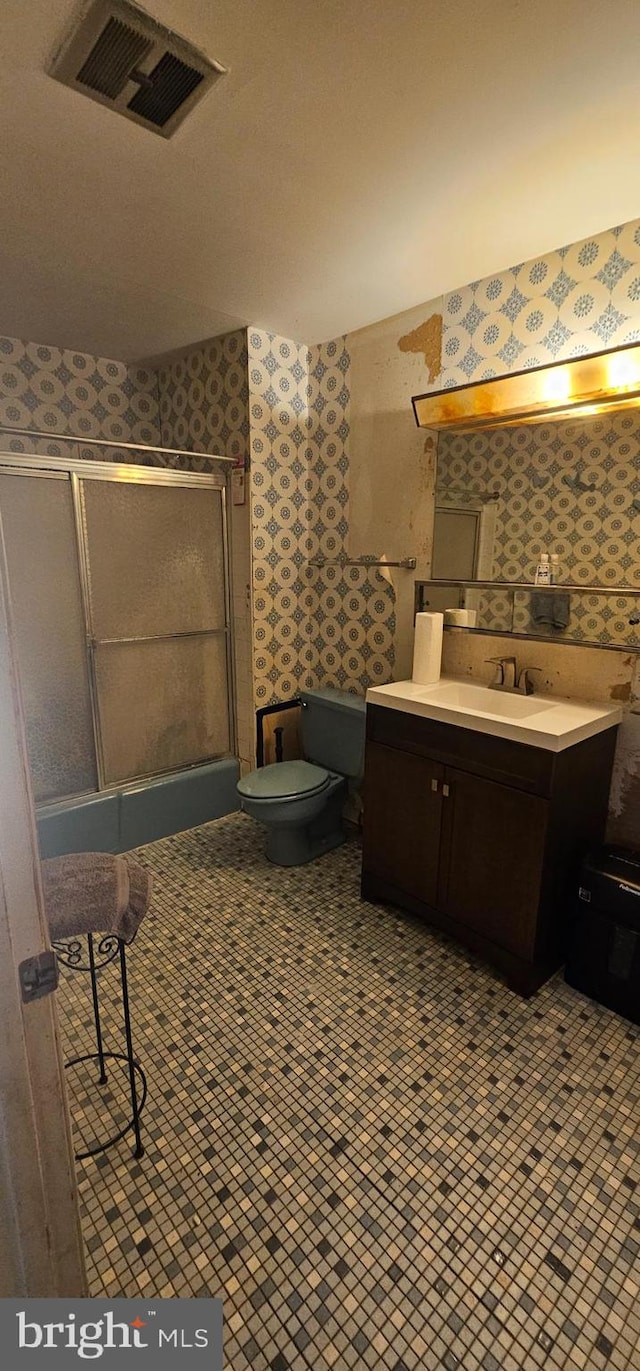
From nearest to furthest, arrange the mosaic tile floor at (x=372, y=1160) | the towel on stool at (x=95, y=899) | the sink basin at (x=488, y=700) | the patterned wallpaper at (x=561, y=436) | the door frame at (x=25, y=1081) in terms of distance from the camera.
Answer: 1. the door frame at (x=25, y=1081)
2. the mosaic tile floor at (x=372, y=1160)
3. the towel on stool at (x=95, y=899)
4. the patterned wallpaper at (x=561, y=436)
5. the sink basin at (x=488, y=700)

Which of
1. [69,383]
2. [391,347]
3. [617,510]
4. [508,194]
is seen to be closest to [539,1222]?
[617,510]

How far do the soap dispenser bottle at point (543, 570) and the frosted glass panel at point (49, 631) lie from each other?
5.94 feet

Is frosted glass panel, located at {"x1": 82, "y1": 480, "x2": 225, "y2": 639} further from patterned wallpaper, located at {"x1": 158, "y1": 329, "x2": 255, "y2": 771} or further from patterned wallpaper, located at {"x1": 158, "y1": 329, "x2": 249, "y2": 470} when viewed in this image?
patterned wallpaper, located at {"x1": 158, "y1": 329, "x2": 249, "y2": 470}

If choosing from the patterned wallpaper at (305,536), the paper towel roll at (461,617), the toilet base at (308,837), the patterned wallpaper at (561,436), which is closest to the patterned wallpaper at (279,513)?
the patterned wallpaper at (305,536)

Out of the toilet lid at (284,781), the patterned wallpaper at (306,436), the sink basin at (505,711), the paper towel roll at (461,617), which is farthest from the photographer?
the toilet lid at (284,781)

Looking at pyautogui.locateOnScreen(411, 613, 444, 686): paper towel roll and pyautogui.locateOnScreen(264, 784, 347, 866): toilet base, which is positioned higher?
pyautogui.locateOnScreen(411, 613, 444, 686): paper towel roll

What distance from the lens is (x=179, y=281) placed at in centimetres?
207

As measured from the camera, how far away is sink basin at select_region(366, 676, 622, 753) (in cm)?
163

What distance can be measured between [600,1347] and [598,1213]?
23cm

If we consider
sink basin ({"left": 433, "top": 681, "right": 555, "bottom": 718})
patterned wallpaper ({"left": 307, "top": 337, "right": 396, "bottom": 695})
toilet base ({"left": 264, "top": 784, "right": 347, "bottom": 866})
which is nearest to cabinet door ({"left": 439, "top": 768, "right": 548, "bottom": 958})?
sink basin ({"left": 433, "top": 681, "right": 555, "bottom": 718})

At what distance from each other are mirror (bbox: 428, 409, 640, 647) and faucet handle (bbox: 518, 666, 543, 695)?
0.13m

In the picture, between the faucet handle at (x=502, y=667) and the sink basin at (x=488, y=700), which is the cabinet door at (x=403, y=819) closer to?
the sink basin at (x=488, y=700)

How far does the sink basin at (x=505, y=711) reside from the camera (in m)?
1.63

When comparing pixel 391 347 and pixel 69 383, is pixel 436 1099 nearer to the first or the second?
pixel 391 347
